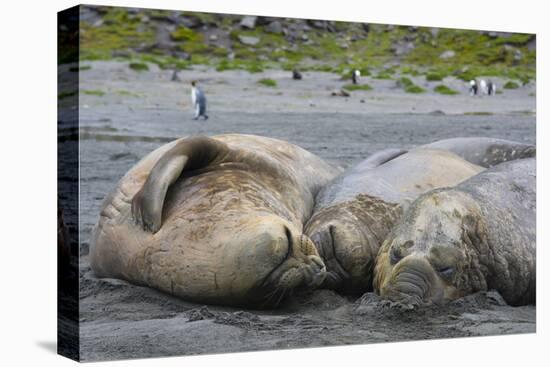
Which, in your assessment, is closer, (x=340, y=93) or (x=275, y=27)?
(x=275, y=27)

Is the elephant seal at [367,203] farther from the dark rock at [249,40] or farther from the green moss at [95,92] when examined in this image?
the green moss at [95,92]

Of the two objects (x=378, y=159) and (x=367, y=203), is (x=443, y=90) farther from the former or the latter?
(x=367, y=203)

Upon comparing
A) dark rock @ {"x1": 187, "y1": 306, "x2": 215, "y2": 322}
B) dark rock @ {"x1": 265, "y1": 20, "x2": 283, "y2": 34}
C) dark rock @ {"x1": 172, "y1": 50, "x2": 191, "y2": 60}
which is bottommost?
dark rock @ {"x1": 187, "y1": 306, "x2": 215, "y2": 322}

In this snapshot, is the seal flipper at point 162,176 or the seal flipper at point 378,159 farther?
the seal flipper at point 378,159

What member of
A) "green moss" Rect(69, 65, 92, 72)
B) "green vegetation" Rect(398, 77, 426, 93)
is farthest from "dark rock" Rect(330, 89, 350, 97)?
"green moss" Rect(69, 65, 92, 72)

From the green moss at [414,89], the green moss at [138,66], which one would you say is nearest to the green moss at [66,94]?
the green moss at [138,66]

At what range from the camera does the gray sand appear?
915cm

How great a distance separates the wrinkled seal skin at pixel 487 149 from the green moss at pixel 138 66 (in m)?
3.26

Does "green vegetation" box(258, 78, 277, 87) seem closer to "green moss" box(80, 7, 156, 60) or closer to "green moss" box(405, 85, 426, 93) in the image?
"green moss" box(80, 7, 156, 60)

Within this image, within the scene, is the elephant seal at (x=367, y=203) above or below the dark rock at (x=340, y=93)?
below

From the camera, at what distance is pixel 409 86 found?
11.0 metres

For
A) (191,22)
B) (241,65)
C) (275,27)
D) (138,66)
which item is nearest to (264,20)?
(275,27)

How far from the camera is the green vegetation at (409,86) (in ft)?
35.8

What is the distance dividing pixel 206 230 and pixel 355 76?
2.56 metres
